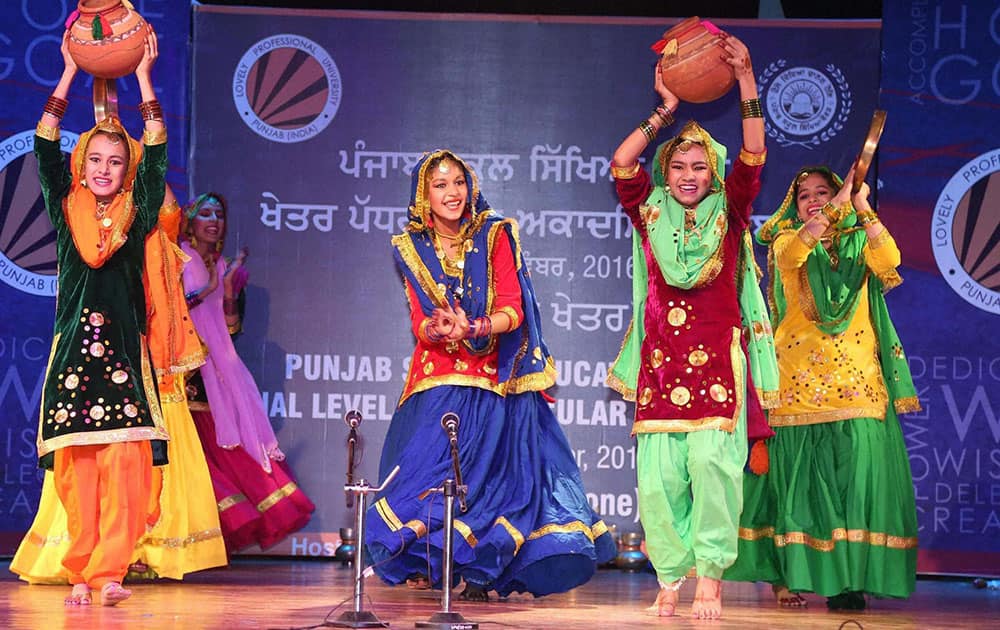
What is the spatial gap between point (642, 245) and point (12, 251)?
3.94 metres

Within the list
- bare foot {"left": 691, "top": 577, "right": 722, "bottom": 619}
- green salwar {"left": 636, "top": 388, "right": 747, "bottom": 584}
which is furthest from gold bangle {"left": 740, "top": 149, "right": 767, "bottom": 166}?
bare foot {"left": 691, "top": 577, "right": 722, "bottom": 619}

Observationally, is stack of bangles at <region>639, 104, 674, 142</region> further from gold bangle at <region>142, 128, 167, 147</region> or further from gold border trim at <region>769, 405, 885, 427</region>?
gold bangle at <region>142, 128, 167, 147</region>

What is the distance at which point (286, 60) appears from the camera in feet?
27.8

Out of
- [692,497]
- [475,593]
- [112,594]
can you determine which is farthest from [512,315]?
[112,594]

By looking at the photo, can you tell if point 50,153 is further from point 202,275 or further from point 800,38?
point 800,38

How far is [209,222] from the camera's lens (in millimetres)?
7777

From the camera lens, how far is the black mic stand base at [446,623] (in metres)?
4.61

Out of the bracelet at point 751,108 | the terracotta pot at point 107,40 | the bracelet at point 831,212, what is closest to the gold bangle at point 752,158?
the bracelet at point 751,108

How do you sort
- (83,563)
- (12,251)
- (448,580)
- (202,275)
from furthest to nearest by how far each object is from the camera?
(12,251), (202,275), (83,563), (448,580)

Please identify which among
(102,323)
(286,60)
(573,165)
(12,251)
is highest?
(286,60)

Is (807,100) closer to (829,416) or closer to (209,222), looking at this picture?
(829,416)

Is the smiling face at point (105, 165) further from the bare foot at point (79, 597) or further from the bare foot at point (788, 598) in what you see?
the bare foot at point (788, 598)

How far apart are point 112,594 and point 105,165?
1.61m

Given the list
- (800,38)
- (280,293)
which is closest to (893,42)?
(800,38)
